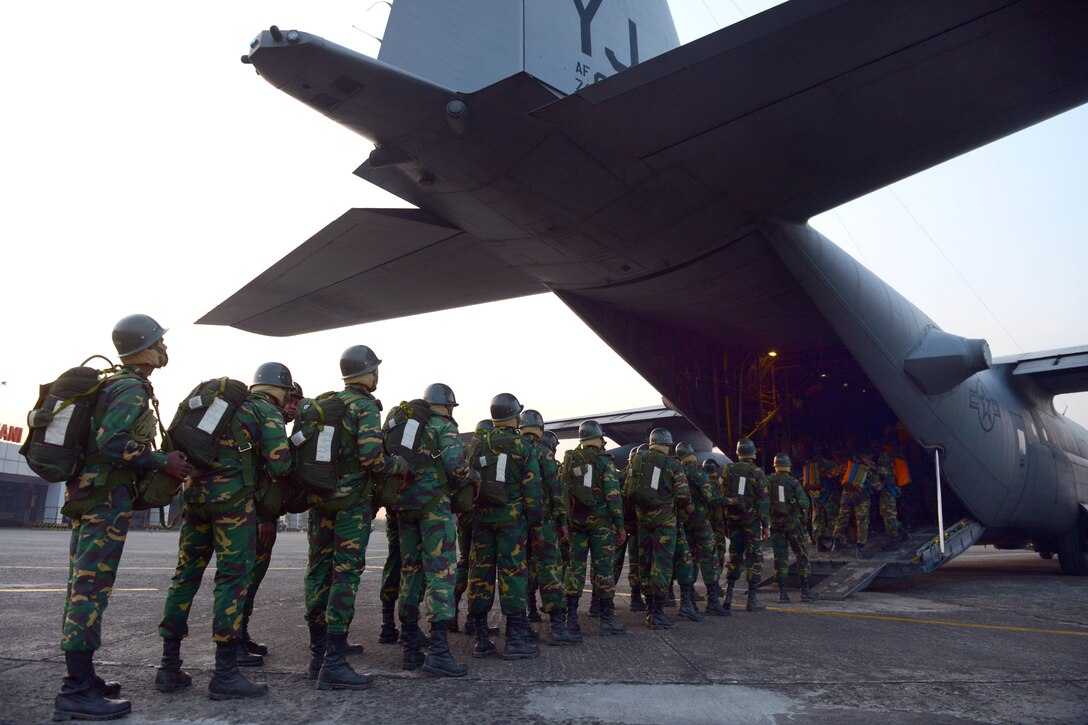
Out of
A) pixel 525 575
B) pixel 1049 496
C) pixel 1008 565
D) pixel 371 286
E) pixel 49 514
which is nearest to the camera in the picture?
pixel 525 575

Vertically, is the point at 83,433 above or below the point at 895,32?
below

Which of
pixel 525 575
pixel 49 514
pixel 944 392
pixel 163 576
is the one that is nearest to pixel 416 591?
pixel 525 575

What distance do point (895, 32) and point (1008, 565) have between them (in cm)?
1516

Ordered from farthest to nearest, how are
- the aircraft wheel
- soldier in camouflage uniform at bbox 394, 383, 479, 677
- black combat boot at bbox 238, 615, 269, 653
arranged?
the aircraft wheel
black combat boot at bbox 238, 615, 269, 653
soldier in camouflage uniform at bbox 394, 383, 479, 677

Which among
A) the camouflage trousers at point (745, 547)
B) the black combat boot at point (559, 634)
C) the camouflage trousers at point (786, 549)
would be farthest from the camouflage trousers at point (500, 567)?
the camouflage trousers at point (786, 549)

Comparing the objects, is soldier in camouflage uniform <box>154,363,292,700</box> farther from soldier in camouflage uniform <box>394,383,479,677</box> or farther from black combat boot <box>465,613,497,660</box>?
black combat boot <box>465,613,497,660</box>

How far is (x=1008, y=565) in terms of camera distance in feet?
52.5

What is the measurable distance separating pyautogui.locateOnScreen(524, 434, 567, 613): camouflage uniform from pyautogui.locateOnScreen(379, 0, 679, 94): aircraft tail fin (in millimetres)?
3595

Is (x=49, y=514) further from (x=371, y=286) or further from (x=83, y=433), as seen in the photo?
(x=83, y=433)

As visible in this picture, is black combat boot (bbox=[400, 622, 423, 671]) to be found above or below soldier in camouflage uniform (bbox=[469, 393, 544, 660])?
below

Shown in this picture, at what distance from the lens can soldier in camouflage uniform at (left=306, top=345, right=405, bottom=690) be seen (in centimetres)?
417

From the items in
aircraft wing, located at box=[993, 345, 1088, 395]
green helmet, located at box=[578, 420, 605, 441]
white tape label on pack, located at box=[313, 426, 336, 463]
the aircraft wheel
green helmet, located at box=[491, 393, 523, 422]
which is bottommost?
the aircraft wheel

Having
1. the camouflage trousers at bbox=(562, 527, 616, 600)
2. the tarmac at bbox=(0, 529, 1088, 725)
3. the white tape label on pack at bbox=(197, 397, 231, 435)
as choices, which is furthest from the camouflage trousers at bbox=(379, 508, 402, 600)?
the white tape label on pack at bbox=(197, 397, 231, 435)

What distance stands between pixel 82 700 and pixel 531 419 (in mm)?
4104
